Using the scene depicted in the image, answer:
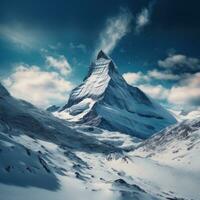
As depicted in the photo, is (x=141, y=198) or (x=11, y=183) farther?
(x=141, y=198)

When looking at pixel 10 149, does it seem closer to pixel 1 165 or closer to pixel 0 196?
pixel 1 165

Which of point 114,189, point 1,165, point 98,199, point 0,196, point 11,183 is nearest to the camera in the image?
point 0,196

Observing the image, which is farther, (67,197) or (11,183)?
(67,197)

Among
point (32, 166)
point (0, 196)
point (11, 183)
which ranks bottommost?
point (0, 196)

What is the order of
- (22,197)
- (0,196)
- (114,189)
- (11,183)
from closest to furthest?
(0,196)
(22,197)
(11,183)
(114,189)

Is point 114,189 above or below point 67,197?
above

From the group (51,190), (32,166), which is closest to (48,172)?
(32,166)

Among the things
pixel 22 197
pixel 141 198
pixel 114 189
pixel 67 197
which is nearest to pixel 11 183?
pixel 22 197

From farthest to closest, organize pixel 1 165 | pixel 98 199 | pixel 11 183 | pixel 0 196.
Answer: pixel 98 199
pixel 1 165
pixel 11 183
pixel 0 196

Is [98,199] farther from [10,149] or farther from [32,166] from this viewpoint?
[10,149]
